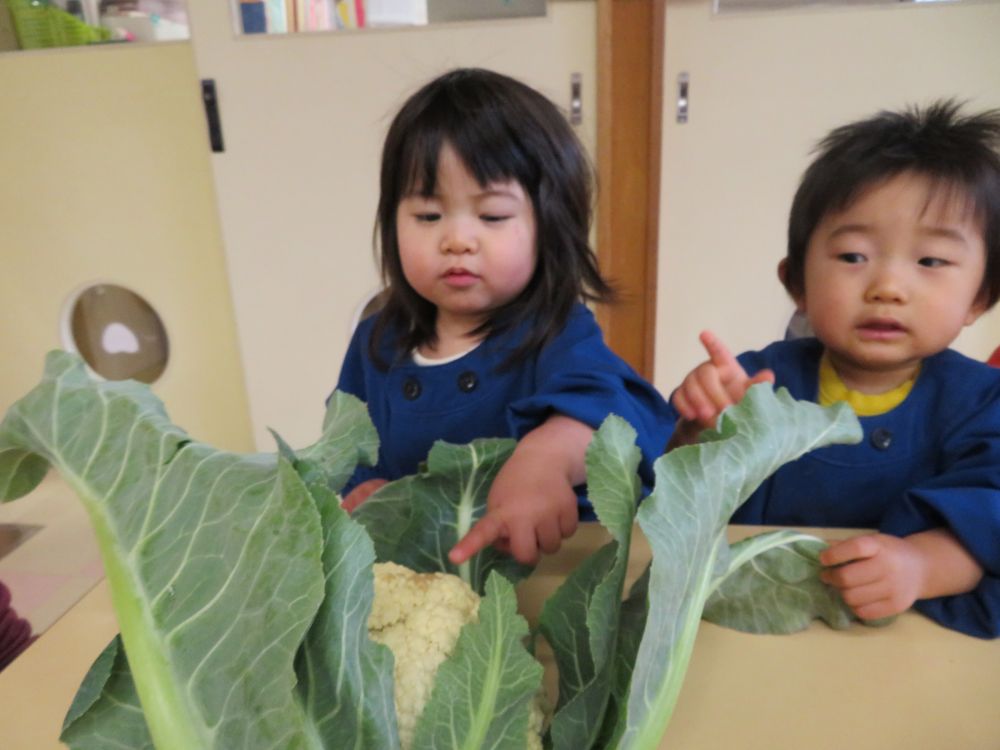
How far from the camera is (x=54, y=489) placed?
2.01 m

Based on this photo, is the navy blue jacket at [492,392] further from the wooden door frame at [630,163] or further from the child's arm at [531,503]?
the wooden door frame at [630,163]

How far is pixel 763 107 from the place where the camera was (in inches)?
63.6

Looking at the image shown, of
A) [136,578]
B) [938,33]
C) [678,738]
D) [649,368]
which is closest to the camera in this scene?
[136,578]

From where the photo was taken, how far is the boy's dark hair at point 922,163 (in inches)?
26.7

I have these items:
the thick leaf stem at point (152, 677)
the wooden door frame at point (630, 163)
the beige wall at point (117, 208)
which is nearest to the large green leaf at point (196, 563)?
the thick leaf stem at point (152, 677)

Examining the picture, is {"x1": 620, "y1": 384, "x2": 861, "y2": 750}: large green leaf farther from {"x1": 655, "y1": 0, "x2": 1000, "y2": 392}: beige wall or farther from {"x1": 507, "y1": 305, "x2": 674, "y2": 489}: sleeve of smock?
{"x1": 655, "y1": 0, "x2": 1000, "y2": 392}: beige wall

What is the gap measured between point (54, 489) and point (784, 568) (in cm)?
209

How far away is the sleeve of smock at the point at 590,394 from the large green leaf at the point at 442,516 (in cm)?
11

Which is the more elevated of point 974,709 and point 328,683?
point 328,683

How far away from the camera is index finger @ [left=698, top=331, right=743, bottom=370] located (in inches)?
23.6

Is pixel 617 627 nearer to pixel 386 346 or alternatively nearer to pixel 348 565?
pixel 348 565

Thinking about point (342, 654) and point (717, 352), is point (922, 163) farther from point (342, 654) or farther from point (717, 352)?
point (342, 654)

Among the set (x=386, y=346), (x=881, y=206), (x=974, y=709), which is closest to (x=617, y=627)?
(x=974, y=709)

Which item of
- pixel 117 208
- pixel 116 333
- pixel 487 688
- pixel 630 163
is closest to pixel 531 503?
pixel 487 688
